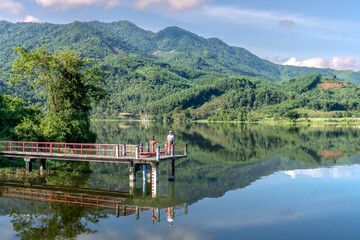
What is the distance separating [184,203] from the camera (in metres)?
27.5

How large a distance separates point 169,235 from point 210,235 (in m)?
2.47

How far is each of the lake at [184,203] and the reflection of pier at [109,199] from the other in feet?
0.24

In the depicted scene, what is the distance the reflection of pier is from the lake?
0.24ft

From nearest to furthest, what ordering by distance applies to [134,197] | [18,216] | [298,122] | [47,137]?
[18,216] < [134,197] < [47,137] < [298,122]

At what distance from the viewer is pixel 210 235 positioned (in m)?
21.1

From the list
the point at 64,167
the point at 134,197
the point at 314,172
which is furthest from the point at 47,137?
the point at 314,172

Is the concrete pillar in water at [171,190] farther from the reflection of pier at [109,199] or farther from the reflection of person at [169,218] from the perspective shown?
the reflection of person at [169,218]

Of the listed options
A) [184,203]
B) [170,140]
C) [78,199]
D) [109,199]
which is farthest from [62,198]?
[170,140]

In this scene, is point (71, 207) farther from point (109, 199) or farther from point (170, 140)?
point (170, 140)

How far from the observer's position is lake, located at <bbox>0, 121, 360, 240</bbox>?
21.8 metres

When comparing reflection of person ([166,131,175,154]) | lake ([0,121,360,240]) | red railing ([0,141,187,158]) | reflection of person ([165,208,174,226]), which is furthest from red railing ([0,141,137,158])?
reflection of person ([165,208,174,226])

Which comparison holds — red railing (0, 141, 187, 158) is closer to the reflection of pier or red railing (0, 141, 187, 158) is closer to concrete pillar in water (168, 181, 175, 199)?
concrete pillar in water (168, 181, 175, 199)

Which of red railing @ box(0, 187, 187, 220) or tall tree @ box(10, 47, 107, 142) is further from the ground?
tall tree @ box(10, 47, 107, 142)

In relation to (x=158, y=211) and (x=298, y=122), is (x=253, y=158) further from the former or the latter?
(x=298, y=122)
